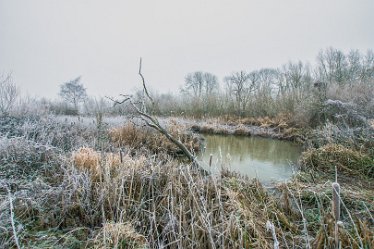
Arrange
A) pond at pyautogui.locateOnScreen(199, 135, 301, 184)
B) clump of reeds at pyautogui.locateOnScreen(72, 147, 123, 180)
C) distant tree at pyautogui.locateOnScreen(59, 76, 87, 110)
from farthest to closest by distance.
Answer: distant tree at pyautogui.locateOnScreen(59, 76, 87, 110), pond at pyautogui.locateOnScreen(199, 135, 301, 184), clump of reeds at pyautogui.locateOnScreen(72, 147, 123, 180)

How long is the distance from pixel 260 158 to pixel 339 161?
2.60 metres

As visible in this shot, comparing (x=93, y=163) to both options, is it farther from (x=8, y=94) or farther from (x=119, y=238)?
(x=8, y=94)

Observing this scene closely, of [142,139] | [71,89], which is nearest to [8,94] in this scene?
[142,139]

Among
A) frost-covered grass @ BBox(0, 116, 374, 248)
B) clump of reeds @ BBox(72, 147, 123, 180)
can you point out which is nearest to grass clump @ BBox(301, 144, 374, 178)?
frost-covered grass @ BBox(0, 116, 374, 248)

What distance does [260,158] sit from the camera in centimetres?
816

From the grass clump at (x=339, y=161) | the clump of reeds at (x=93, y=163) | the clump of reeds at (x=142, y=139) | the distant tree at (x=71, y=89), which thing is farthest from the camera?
the distant tree at (x=71, y=89)

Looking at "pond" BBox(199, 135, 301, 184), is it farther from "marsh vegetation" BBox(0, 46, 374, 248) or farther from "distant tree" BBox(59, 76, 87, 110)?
"distant tree" BBox(59, 76, 87, 110)

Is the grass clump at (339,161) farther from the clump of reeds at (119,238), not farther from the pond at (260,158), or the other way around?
the clump of reeds at (119,238)

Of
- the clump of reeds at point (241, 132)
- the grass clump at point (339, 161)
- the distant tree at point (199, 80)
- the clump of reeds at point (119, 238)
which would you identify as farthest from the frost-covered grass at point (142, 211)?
the distant tree at point (199, 80)

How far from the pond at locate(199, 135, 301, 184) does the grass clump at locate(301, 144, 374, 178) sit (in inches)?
22.2

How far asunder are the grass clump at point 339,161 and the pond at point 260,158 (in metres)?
0.56

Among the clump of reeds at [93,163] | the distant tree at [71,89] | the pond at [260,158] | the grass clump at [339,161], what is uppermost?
the distant tree at [71,89]

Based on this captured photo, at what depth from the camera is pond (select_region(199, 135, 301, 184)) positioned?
5.99 metres

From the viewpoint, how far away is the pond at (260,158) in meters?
5.99
